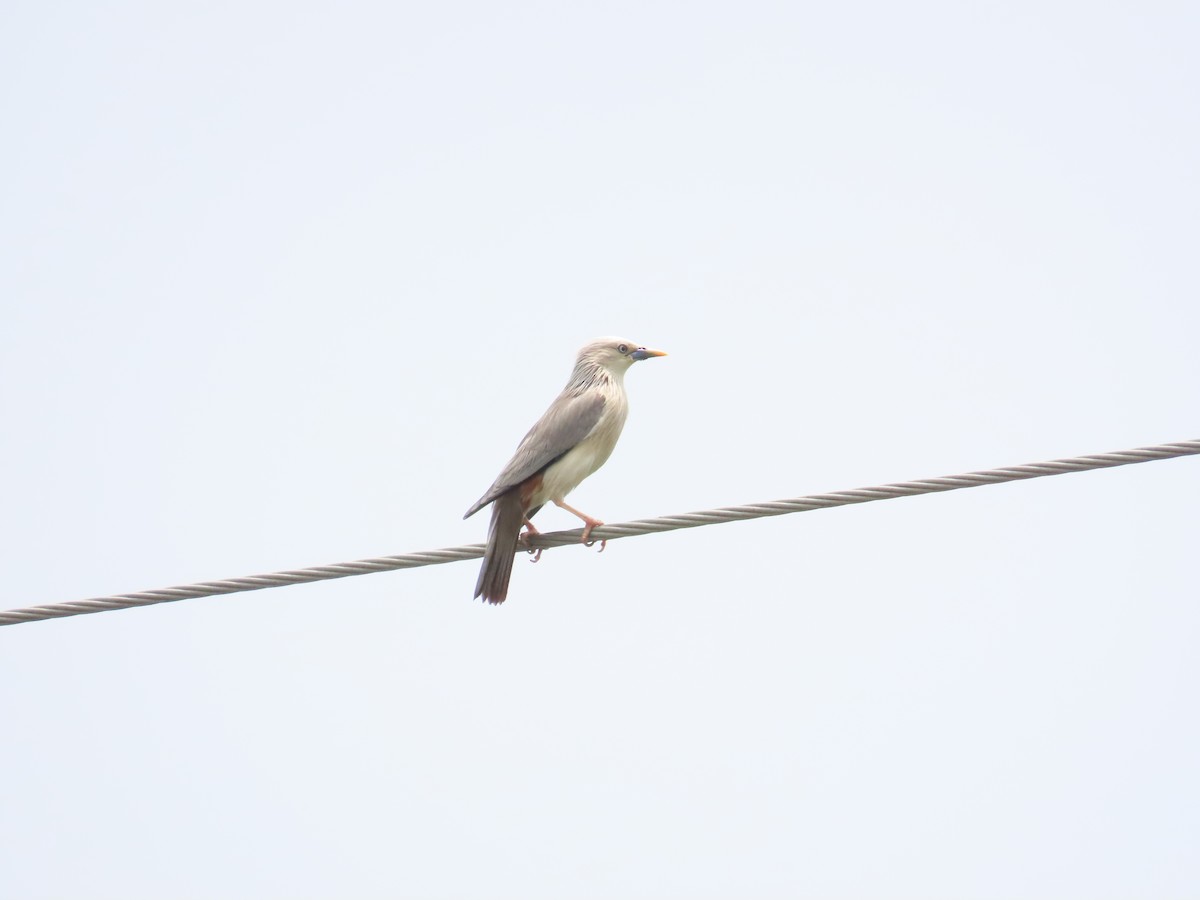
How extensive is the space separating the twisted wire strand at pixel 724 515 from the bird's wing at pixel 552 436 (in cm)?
173

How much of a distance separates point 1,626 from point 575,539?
288cm

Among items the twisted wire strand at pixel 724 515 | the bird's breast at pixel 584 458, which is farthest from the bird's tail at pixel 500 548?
the twisted wire strand at pixel 724 515

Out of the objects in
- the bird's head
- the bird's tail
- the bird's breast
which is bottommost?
the bird's tail

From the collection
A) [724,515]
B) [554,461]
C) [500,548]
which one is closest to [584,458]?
[554,461]

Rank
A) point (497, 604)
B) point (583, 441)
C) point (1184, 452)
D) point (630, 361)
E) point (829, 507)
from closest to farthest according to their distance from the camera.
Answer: point (1184, 452), point (829, 507), point (497, 604), point (583, 441), point (630, 361)

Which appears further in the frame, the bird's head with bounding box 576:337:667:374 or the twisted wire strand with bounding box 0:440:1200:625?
the bird's head with bounding box 576:337:667:374

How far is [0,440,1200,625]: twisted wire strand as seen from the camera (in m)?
5.81

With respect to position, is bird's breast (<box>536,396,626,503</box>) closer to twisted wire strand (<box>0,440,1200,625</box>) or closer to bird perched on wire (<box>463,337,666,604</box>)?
bird perched on wire (<box>463,337,666,604</box>)

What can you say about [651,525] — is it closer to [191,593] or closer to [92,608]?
[191,593]

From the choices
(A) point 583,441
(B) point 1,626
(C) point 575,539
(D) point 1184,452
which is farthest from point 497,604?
(D) point 1184,452

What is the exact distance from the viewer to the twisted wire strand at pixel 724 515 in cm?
581

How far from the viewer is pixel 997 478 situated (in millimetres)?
5906

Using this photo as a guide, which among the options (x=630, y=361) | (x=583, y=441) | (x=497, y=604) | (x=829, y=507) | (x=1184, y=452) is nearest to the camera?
(x=1184, y=452)

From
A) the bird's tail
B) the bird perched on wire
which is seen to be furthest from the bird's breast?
the bird's tail
